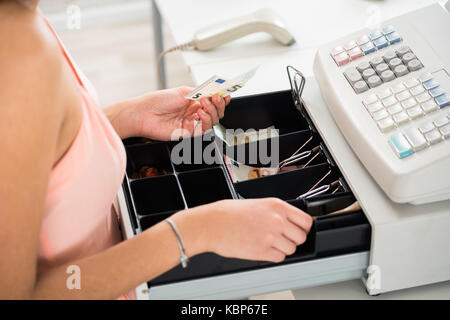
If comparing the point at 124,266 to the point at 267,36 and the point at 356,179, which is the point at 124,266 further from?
the point at 267,36

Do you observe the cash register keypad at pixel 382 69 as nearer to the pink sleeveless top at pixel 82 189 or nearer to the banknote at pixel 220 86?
the banknote at pixel 220 86

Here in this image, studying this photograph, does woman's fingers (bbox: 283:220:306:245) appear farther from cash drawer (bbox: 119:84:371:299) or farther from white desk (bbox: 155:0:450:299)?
white desk (bbox: 155:0:450:299)

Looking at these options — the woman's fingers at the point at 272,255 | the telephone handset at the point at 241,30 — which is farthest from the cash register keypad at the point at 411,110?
the telephone handset at the point at 241,30

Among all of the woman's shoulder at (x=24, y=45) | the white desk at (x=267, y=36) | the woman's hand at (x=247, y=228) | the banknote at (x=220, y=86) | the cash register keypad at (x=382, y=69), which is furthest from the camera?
the white desk at (x=267, y=36)

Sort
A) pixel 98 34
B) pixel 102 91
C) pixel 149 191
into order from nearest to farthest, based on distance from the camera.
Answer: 1. pixel 149 191
2. pixel 102 91
3. pixel 98 34

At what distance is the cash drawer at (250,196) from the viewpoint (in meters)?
0.70

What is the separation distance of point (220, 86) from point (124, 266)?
15.5 inches

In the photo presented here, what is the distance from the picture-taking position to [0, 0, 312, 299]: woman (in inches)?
21.7

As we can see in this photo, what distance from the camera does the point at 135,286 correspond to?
657 millimetres

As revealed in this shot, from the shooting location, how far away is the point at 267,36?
129cm
